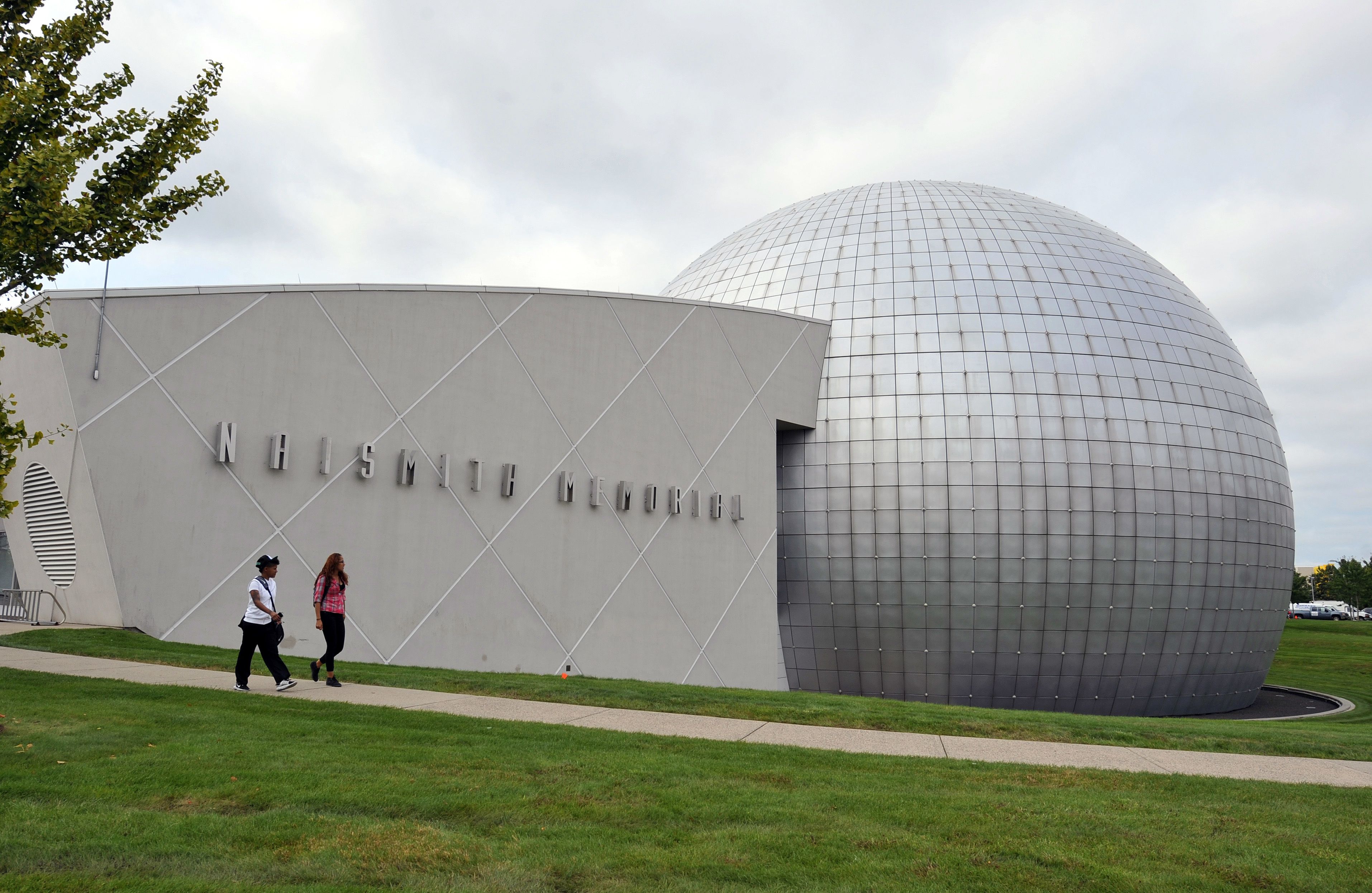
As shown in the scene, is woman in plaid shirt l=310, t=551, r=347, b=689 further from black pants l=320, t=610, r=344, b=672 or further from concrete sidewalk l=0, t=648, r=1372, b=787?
concrete sidewalk l=0, t=648, r=1372, b=787

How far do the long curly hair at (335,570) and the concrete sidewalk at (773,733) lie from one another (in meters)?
1.50

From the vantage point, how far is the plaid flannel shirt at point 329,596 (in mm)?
13031

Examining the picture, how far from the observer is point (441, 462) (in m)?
19.6

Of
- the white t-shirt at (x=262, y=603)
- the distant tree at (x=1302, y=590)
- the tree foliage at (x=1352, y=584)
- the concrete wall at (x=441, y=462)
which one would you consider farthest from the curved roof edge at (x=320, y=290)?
the distant tree at (x=1302, y=590)

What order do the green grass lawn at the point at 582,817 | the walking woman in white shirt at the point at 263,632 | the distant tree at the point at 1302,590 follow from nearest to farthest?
the green grass lawn at the point at 582,817 → the walking woman in white shirt at the point at 263,632 → the distant tree at the point at 1302,590

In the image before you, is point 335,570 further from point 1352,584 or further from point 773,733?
point 1352,584

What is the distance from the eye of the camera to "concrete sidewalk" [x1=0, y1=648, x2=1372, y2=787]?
33.0 ft

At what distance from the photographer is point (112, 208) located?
9.92 m

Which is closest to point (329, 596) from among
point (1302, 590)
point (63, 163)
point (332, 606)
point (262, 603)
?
point (332, 606)

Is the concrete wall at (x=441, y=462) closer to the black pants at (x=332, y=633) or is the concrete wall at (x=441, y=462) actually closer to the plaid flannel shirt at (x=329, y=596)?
the plaid flannel shirt at (x=329, y=596)

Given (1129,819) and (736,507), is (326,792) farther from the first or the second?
Result: (736,507)

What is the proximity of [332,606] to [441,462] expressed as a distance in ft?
22.4

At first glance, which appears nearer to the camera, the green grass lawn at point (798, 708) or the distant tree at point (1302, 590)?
the green grass lawn at point (798, 708)

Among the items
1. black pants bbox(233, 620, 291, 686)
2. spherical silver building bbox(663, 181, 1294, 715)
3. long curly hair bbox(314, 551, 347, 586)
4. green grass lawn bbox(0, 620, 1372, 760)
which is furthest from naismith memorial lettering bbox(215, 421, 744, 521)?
black pants bbox(233, 620, 291, 686)
